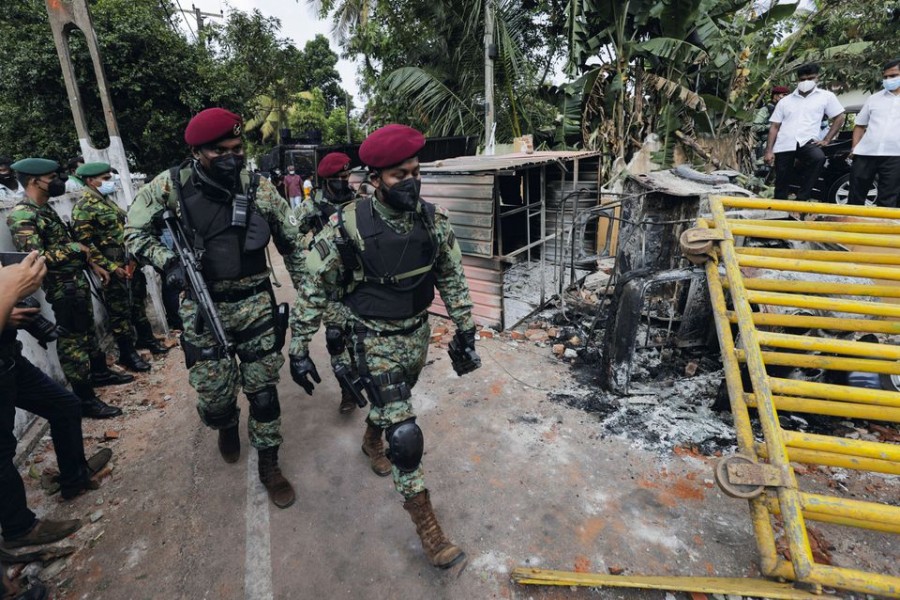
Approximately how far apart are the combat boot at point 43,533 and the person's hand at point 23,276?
1.46 meters

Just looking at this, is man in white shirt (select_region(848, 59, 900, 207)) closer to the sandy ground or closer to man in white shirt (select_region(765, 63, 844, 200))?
man in white shirt (select_region(765, 63, 844, 200))

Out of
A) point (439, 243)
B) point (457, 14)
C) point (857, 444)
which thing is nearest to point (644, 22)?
point (457, 14)

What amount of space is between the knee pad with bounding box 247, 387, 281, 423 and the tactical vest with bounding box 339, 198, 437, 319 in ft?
3.00

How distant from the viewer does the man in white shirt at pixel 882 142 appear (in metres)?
4.29

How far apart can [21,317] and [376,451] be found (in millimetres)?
2079

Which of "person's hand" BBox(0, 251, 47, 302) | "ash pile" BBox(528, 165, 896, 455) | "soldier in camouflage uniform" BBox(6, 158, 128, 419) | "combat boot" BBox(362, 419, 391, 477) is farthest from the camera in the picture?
"soldier in camouflage uniform" BBox(6, 158, 128, 419)

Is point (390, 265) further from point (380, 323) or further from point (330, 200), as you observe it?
point (330, 200)

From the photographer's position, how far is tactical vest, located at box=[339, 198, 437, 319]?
2229 millimetres

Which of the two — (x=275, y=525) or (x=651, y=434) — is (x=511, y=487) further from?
(x=275, y=525)

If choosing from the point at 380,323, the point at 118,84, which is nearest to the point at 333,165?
the point at 380,323

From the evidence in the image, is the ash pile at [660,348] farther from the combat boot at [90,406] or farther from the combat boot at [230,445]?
the combat boot at [90,406]

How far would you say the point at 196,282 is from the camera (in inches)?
98.9

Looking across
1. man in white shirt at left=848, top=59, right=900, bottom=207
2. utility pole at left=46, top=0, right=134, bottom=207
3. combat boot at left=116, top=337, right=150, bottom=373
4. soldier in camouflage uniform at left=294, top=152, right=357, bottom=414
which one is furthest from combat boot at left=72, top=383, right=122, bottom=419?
man in white shirt at left=848, top=59, right=900, bottom=207

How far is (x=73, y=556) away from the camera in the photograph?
240 cm
